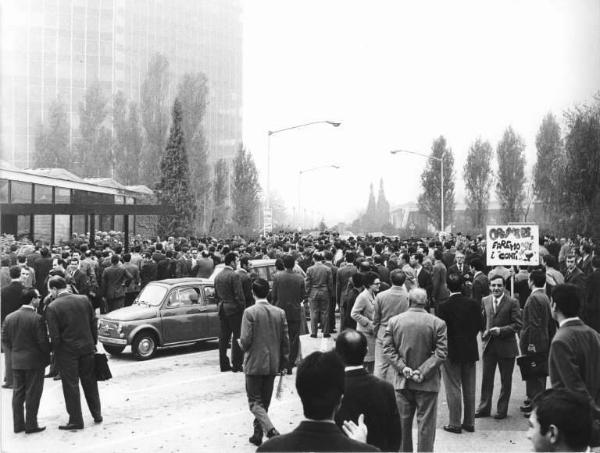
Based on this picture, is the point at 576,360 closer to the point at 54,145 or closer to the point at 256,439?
the point at 256,439

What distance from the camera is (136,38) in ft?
227

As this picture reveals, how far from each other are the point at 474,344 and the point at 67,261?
12.3m

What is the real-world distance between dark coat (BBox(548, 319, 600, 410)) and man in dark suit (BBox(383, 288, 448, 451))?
1.26 meters

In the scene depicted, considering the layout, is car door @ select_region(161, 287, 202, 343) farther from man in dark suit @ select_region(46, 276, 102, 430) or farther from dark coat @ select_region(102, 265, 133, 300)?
man in dark suit @ select_region(46, 276, 102, 430)

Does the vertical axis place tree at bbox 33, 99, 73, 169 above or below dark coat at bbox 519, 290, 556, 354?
above

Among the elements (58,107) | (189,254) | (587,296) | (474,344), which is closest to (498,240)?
(587,296)

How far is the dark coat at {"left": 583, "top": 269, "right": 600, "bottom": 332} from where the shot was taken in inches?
415

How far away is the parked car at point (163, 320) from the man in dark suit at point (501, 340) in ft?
21.9

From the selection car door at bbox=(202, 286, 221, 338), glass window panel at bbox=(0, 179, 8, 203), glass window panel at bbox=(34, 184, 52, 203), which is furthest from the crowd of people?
glass window panel at bbox=(34, 184, 52, 203)

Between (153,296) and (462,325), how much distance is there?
7487 mm

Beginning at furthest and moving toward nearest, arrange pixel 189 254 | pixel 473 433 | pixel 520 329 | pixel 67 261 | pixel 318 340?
pixel 189 254, pixel 67 261, pixel 318 340, pixel 520 329, pixel 473 433

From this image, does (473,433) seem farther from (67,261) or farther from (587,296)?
(67,261)

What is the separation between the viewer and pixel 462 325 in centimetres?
784

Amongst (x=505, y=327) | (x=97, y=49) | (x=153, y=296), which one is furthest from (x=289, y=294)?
(x=97, y=49)
